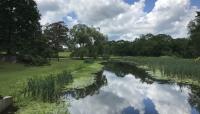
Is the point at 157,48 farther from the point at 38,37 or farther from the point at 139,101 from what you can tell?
the point at 139,101

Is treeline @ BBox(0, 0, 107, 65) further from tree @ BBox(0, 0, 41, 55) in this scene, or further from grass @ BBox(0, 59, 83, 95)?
grass @ BBox(0, 59, 83, 95)

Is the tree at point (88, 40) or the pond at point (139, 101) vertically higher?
the tree at point (88, 40)

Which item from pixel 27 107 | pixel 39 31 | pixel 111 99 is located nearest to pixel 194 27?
pixel 39 31

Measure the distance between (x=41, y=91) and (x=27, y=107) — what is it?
2675 mm

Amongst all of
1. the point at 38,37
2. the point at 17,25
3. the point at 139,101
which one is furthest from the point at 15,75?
the point at 38,37

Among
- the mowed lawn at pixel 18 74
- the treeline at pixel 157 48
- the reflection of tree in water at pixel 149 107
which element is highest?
the treeline at pixel 157 48

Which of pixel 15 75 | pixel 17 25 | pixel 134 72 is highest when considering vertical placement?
pixel 17 25

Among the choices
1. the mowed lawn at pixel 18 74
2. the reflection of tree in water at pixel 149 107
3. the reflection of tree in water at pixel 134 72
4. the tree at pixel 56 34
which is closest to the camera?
the reflection of tree in water at pixel 149 107

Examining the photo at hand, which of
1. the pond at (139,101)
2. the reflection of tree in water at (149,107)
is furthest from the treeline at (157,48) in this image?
the reflection of tree in water at (149,107)

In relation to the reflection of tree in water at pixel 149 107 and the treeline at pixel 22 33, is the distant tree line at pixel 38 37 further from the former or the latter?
the reflection of tree in water at pixel 149 107

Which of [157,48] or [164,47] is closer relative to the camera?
[164,47]

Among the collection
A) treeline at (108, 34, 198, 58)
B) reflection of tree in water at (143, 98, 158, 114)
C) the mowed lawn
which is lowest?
reflection of tree in water at (143, 98, 158, 114)

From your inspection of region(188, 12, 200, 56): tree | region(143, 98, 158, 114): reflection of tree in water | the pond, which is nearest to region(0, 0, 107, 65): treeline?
the pond

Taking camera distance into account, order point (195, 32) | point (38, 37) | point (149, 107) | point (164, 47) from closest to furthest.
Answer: point (149, 107)
point (38, 37)
point (195, 32)
point (164, 47)
